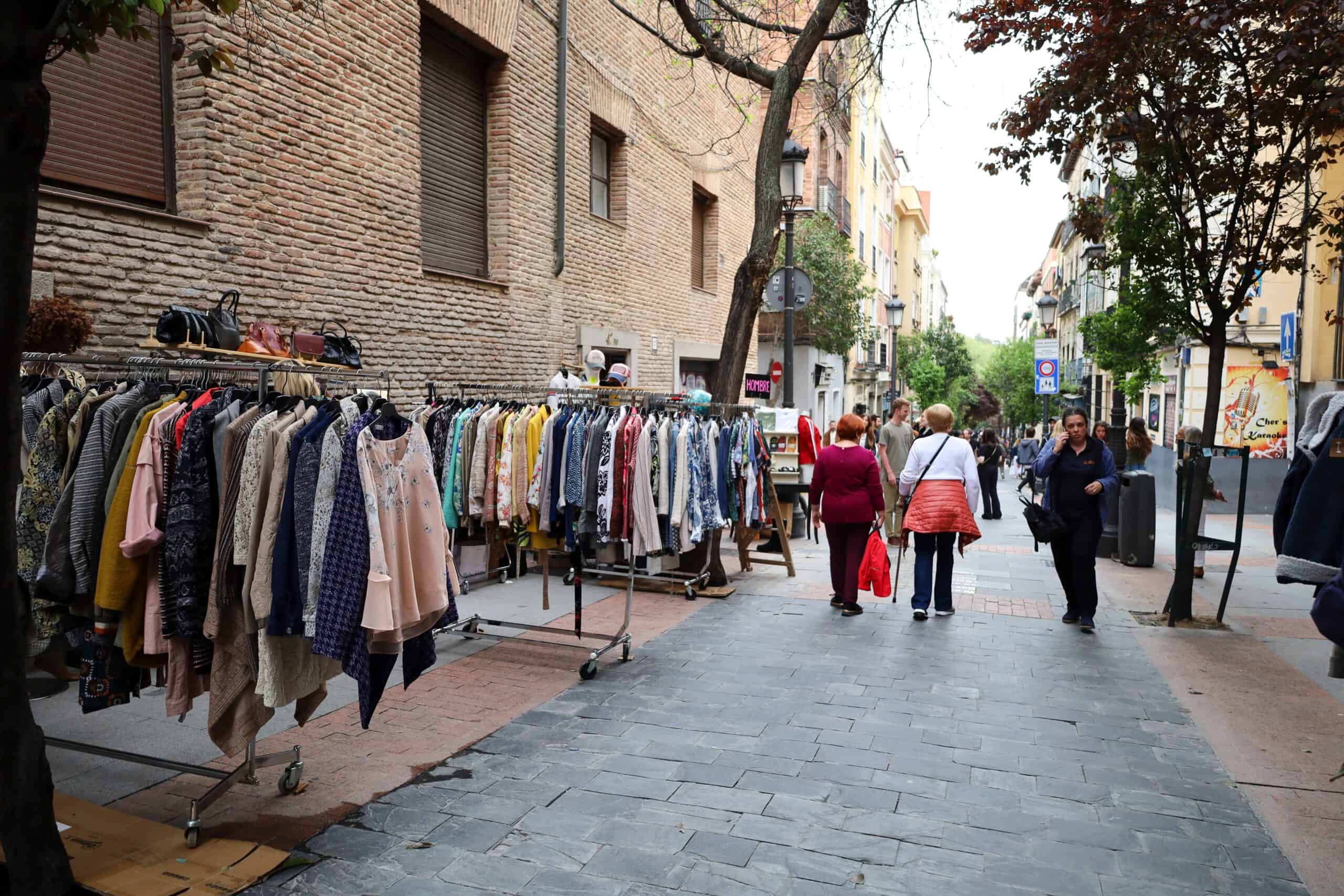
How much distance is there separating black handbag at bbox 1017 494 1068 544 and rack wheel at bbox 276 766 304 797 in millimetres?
5945

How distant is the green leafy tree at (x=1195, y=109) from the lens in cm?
761

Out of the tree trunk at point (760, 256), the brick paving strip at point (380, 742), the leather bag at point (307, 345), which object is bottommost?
the brick paving strip at point (380, 742)

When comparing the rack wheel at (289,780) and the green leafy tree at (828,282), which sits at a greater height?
the green leafy tree at (828,282)

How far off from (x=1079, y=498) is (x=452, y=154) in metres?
7.89

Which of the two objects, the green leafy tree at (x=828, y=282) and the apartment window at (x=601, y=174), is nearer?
the apartment window at (x=601, y=174)

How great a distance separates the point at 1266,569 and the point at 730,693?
8.77 metres

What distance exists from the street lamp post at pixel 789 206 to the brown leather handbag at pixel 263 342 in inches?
223

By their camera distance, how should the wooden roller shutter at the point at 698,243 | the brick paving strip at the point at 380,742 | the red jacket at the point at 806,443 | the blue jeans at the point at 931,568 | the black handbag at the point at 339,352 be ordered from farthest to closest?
the wooden roller shutter at the point at 698,243, the red jacket at the point at 806,443, the blue jeans at the point at 931,568, the black handbag at the point at 339,352, the brick paving strip at the point at 380,742

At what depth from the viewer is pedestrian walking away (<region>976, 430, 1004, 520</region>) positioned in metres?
17.3

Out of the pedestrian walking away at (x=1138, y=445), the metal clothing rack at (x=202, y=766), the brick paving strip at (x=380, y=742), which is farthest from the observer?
the pedestrian walking away at (x=1138, y=445)

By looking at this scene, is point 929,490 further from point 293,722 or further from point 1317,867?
point 293,722

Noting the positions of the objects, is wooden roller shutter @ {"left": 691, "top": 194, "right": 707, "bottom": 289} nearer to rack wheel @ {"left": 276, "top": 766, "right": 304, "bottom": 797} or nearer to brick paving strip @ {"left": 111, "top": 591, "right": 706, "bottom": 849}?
brick paving strip @ {"left": 111, "top": 591, "right": 706, "bottom": 849}

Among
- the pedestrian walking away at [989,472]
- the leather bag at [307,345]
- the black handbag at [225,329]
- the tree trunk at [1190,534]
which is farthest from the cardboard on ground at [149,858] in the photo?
the pedestrian walking away at [989,472]

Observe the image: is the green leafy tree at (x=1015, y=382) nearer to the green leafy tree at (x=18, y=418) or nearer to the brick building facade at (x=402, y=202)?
the brick building facade at (x=402, y=202)
